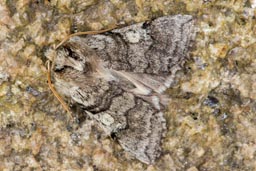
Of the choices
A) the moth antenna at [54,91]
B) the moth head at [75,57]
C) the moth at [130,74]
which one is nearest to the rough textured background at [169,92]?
the moth antenna at [54,91]

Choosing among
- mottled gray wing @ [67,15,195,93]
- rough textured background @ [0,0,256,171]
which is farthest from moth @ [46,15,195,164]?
rough textured background @ [0,0,256,171]

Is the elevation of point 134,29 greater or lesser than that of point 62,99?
greater

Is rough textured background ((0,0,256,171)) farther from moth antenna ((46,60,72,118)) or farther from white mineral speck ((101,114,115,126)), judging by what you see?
white mineral speck ((101,114,115,126))

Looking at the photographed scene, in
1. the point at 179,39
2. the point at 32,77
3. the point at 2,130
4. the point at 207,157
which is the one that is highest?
the point at 179,39

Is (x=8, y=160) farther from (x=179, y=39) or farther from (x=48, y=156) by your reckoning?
(x=179, y=39)

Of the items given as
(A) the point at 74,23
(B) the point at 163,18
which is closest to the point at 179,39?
(B) the point at 163,18
